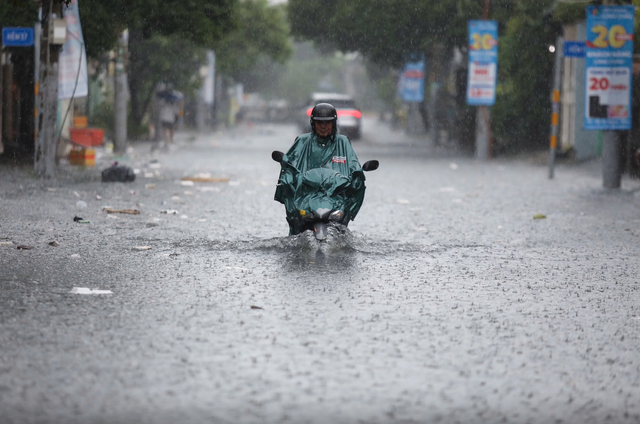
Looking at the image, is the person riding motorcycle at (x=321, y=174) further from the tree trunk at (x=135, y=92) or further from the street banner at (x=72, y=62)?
the tree trunk at (x=135, y=92)

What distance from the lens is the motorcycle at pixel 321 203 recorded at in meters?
10.2

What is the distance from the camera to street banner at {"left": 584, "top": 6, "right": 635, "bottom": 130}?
19.3m

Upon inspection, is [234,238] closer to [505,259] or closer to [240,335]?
[505,259]

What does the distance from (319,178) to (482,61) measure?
21695 millimetres

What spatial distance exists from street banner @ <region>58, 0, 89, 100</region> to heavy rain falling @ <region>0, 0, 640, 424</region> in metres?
0.05

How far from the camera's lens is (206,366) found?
5727 millimetres

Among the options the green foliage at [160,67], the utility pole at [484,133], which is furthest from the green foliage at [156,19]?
the green foliage at [160,67]

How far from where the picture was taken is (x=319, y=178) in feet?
34.6

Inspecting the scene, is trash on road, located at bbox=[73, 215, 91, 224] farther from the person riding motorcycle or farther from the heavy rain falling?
the person riding motorcycle

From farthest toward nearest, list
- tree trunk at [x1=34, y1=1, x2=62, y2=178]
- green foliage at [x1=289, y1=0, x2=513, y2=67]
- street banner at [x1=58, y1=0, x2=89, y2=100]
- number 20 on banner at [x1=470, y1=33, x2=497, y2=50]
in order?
green foliage at [x1=289, y1=0, x2=513, y2=67], number 20 on banner at [x1=470, y1=33, x2=497, y2=50], street banner at [x1=58, y1=0, x2=89, y2=100], tree trunk at [x1=34, y1=1, x2=62, y2=178]

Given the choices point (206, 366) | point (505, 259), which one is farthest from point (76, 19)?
point (206, 366)

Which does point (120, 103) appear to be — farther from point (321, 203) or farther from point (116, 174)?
point (321, 203)

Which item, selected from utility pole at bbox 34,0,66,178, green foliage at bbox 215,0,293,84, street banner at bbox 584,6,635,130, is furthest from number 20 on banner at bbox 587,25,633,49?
green foliage at bbox 215,0,293,84

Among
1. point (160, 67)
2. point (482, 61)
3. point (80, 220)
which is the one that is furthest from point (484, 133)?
point (80, 220)
